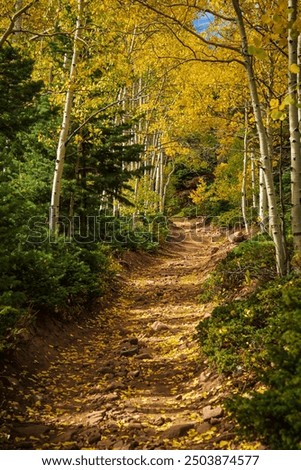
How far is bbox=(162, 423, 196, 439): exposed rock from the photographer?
3.93 metres

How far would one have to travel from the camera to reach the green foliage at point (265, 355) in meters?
2.79

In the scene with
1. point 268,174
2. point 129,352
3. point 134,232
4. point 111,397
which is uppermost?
point 134,232

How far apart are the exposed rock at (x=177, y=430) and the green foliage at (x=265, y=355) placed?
52 centimetres

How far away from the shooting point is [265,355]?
165 inches

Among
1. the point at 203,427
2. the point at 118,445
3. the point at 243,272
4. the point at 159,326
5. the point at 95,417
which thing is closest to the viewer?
the point at 118,445

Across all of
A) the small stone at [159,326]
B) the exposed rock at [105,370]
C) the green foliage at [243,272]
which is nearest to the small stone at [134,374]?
the exposed rock at [105,370]

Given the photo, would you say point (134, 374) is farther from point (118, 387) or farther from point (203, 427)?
point (203, 427)

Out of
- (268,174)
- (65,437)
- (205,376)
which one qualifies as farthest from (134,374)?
(268,174)

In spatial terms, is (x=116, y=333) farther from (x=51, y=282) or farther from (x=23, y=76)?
(x=23, y=76)

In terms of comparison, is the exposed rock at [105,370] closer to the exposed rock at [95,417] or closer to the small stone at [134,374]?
the small stone at [134,374]

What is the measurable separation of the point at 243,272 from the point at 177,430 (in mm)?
4578

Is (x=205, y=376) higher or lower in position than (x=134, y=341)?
lower

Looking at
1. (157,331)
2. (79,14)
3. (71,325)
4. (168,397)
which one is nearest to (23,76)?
(79,14)

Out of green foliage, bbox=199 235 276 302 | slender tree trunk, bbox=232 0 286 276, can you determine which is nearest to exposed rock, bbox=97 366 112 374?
green foliage, bbox=199 235 276 302
